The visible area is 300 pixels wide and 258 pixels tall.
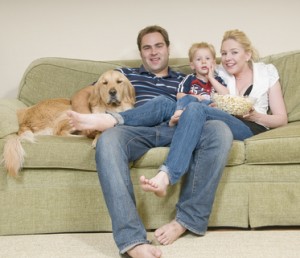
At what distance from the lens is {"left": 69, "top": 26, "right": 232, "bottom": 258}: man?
1955mm

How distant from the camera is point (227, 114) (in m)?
2.39

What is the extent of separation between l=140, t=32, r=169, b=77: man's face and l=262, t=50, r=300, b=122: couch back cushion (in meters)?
0.73

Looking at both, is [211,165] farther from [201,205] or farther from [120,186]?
[120,186]

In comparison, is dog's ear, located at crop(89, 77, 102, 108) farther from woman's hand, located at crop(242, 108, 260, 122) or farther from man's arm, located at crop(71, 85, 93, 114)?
woman's hand, located at crop(242, 108, 260, 122)

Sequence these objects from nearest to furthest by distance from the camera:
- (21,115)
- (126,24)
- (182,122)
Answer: (182,122), (21,115), (126,24)

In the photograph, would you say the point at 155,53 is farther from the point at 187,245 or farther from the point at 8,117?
the point at 187,245

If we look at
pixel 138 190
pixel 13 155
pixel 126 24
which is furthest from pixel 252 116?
pixel 126 24

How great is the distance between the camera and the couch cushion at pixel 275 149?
2.29 meters

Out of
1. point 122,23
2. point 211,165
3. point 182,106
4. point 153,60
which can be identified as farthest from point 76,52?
point 211,165

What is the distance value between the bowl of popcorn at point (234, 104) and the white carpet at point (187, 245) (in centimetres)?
62

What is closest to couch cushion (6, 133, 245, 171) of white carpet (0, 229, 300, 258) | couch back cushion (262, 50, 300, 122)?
white carpet (0, 229, 300, 258)

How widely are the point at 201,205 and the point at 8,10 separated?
2284 millimetres

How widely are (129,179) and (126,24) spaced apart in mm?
1807

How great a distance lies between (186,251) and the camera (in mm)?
2045
